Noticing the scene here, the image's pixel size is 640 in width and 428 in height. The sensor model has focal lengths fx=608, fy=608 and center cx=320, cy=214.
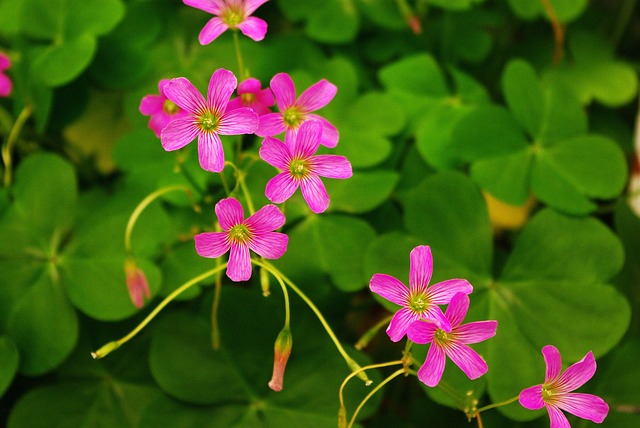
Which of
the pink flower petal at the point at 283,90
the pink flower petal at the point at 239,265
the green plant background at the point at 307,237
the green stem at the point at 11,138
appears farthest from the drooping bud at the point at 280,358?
the green stem at the point at 11,138

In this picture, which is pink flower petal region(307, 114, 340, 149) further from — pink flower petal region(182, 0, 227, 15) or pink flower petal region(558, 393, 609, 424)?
pink flower petal region(558, 393, 609, 424)

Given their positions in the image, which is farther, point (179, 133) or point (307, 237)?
point (307, 237)

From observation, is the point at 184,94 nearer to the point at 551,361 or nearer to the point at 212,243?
the point at 212,243

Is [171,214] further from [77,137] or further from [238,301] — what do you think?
[77,137]

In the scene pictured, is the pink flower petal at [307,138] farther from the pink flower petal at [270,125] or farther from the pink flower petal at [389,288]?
the pink flower petal at [389,288]

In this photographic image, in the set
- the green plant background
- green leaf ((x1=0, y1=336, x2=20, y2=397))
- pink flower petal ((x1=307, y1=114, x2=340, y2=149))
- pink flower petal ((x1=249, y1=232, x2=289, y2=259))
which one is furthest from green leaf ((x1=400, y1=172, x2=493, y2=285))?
green leaf ((x1=0, y1=336, x2=20, y2=397))

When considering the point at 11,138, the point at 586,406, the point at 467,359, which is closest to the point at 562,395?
the point at 586,406

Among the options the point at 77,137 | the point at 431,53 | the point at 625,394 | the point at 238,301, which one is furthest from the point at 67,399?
the point at 431,53
